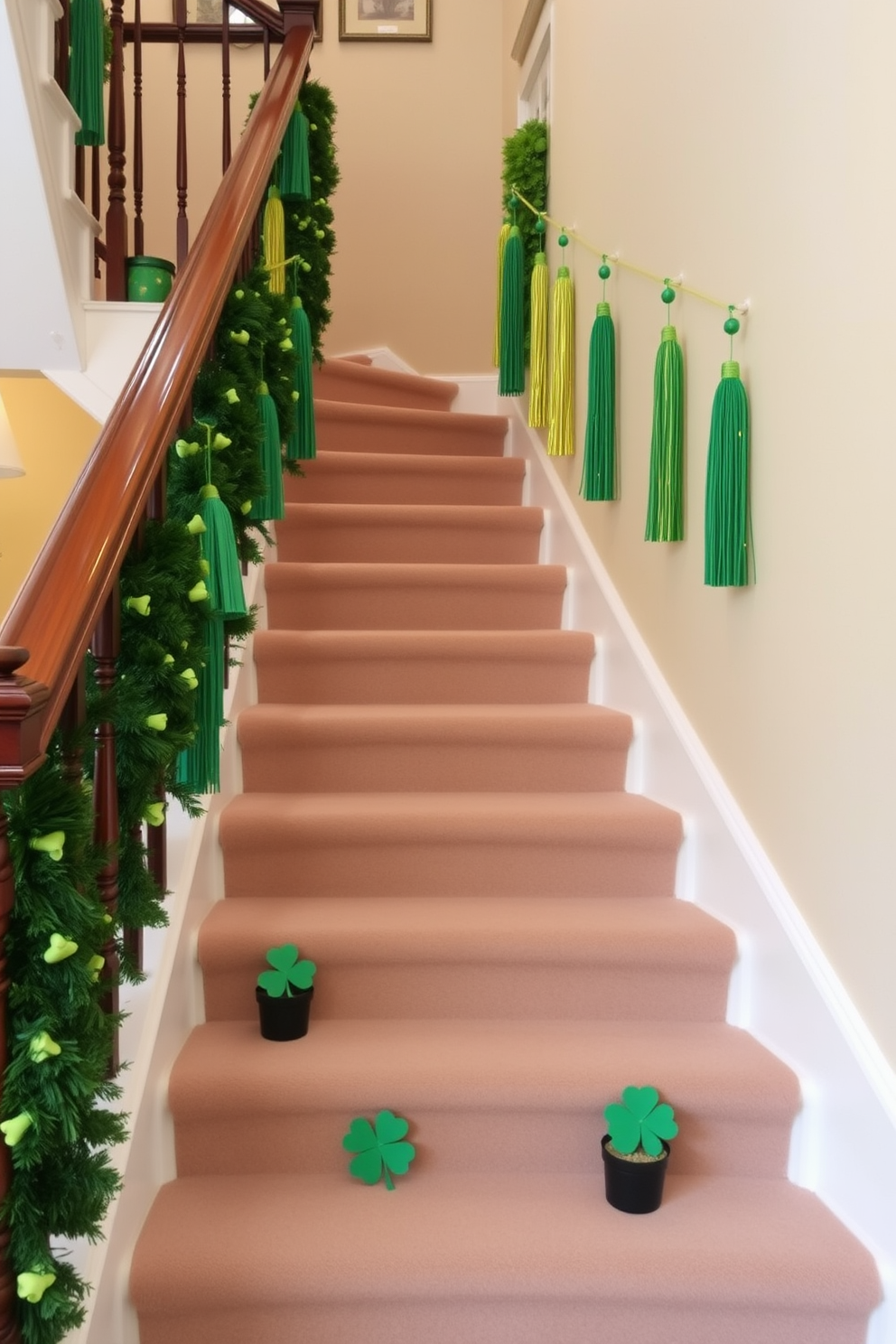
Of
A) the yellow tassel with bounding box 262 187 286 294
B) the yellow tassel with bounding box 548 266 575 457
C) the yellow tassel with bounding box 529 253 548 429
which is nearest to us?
the yellow tassel with bounding box 262 187 286 294

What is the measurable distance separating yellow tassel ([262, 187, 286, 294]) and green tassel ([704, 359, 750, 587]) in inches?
47.0

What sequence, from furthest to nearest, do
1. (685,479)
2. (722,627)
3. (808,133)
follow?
(685,479) < (722,627) < (808,133)

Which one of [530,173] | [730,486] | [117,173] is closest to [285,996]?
[730,486]

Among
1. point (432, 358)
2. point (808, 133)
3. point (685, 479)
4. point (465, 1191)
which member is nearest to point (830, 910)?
point (465, 1191)

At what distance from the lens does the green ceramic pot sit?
267 cm

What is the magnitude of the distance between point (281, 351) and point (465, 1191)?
170 cm

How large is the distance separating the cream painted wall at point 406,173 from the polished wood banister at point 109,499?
2663 millimetres

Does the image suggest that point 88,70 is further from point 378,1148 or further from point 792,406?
point 378,1148

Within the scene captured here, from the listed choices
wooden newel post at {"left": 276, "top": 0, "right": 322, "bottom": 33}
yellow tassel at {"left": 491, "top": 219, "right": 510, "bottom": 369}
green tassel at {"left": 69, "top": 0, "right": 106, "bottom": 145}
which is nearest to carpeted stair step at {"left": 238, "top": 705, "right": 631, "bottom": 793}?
yellow tassel at {"left": 491, "top": 219, "right": 510, "bottom": 369}

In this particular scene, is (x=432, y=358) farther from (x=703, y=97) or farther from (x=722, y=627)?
(x=722, y=627)

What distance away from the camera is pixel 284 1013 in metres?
1.81

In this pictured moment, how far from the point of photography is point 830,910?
1.67m

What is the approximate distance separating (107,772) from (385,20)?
4.48 meters

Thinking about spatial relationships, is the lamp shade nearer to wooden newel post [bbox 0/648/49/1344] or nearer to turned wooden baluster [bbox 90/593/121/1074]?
turned wooden baluster [bbox 90/593/121/1074]
